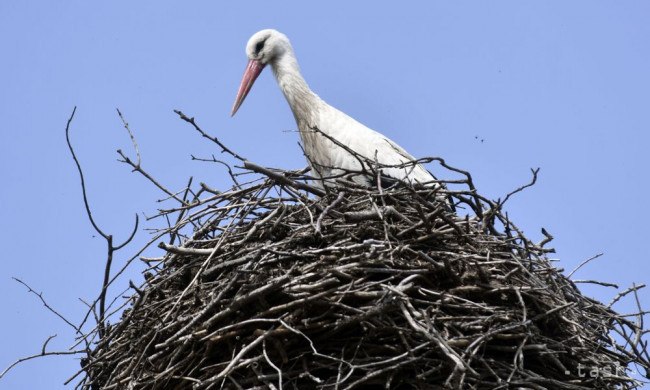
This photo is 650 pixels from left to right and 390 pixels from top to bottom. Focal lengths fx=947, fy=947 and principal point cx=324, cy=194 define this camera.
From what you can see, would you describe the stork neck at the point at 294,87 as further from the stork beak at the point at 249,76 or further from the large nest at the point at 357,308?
the large nest at the point at 357,308

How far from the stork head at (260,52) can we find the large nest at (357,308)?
141cm

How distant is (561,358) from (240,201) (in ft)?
4.17

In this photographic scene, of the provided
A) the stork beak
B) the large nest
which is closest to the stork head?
the stork beak

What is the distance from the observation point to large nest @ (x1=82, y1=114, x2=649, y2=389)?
2.88m

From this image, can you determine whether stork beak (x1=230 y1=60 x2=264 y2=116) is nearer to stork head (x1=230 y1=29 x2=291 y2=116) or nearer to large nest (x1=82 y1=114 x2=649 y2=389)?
stork head (x1=230 y1=29 x2=291 y2=116)

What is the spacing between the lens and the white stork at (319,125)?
422 centimetres

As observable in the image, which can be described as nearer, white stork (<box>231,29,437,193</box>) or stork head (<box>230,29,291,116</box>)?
white stork (<box>231,29,437,193</box>)

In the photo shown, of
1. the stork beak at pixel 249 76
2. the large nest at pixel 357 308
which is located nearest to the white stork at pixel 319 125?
the stork beak at pixel 249 76

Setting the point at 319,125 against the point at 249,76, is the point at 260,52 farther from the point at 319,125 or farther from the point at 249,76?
the point at 319,125

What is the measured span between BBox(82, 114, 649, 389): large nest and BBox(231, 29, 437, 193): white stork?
749mm

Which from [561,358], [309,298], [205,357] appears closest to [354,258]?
[309,298]

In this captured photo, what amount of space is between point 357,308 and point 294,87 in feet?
6.49

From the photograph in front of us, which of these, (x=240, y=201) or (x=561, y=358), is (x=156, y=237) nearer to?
(x=240, y=201)

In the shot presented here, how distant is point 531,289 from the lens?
3.10m
